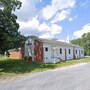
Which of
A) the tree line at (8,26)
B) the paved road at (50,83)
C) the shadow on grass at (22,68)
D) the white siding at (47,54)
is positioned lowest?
the shadow on grass at (22,68)

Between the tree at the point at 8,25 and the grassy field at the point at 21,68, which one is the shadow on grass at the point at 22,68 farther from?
the tree at the point at 8,25

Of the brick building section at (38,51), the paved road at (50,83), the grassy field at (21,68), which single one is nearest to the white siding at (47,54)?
the brick building section at (38,51)

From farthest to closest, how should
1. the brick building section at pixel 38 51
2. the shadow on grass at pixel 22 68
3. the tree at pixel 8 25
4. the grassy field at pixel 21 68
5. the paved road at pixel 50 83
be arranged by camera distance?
the brick building section at pixel 38 51, the tree at pixel 8 25, the shadow on grass at pixel 22 68, the grassy field at pixel 21 68, the paved road at pixel 50 83

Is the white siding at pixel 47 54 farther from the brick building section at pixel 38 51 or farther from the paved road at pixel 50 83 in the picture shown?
the paved road at pixel 50 83

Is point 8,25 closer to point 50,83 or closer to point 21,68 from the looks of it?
point 21,68

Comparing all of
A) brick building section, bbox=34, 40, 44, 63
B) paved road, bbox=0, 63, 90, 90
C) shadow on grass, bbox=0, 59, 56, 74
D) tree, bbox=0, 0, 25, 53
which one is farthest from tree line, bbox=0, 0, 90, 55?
paved road, bbox=0, 63, 90, 90

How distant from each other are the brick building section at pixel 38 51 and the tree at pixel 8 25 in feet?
13.9

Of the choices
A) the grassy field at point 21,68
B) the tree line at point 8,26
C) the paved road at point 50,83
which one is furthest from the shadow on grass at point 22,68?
the paved road at point 50,83

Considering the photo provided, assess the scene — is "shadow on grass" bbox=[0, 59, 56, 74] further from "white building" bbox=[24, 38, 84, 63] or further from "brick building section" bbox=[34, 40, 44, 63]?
"white building" bbox=[24, 38, 84, 63]

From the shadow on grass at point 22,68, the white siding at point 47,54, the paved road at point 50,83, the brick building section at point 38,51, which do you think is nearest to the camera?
the paved road at point 50,83

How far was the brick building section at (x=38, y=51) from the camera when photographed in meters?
17.3

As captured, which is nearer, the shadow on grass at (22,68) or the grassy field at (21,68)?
the grassy field at (21,68)

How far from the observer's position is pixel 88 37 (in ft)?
156

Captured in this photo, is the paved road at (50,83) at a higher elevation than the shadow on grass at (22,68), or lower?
higher
